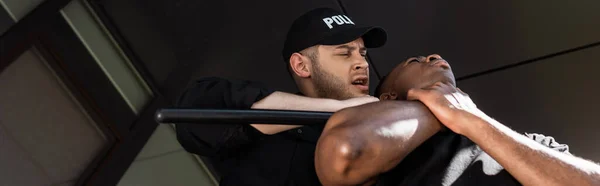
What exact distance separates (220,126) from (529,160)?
1.98 feet

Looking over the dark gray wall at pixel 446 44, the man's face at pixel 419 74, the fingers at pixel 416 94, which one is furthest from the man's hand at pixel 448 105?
the dark gray wall at pixel 446 44

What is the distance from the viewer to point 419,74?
1.30 metres

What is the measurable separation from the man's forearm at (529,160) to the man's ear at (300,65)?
62 cm

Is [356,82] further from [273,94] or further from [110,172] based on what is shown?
[110,172]

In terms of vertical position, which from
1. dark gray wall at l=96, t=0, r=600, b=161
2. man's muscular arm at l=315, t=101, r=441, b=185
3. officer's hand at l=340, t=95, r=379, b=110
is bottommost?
dark gray wall at l=96, t=0, r=600, b=161

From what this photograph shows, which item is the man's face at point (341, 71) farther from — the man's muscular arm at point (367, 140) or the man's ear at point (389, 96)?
the man's muscular arm at point (367, 140)

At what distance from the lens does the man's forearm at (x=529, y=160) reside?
979mm

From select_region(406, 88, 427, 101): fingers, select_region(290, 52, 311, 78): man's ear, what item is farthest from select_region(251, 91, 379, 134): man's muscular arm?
select_region(290, 52, 311, 78): man's ear

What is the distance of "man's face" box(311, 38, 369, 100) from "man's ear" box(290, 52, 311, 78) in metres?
0.02

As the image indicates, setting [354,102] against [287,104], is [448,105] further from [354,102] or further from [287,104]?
[287,104]

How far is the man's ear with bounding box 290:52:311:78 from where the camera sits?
5.23ft

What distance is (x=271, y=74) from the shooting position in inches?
96.1

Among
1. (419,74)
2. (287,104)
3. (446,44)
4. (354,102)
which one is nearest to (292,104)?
(287,104)

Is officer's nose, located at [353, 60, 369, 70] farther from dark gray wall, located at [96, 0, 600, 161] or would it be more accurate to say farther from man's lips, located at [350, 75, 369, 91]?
dark gray wall, located at [96, 0, 600, 161]
